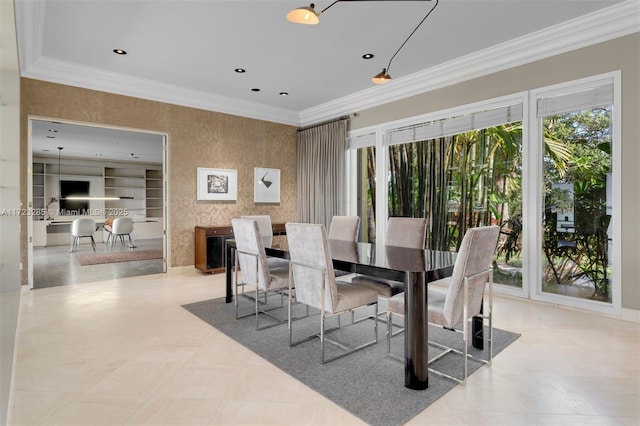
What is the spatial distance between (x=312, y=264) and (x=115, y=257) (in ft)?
20.2

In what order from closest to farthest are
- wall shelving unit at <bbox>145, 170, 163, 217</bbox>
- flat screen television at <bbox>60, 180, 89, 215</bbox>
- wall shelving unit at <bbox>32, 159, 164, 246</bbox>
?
wall shelving unit at <bbox>32, 159, 164, 246</bbox>
flat screen television at <bbox>60, 180, 89, 215</bbox>
wall shelving unit at <bbox>145, 170, 163, 217</bbox>

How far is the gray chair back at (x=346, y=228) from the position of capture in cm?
381

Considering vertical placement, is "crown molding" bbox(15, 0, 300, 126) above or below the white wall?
above

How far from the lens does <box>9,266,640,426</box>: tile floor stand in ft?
5.89

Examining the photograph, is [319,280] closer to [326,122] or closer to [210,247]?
[210,247]

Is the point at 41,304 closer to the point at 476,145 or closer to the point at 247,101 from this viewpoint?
the point at 247,101

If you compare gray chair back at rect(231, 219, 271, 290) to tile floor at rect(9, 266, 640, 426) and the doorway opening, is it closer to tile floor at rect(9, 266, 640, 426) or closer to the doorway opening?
tile floor at rect(9, 266, 640, 426)

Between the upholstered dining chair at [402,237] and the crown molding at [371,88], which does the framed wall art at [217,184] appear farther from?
the upholstered dining chair at [402,237]

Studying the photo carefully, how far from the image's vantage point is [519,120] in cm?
390

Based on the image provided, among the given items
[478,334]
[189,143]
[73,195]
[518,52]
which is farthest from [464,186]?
[73,195]

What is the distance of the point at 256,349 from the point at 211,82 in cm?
391

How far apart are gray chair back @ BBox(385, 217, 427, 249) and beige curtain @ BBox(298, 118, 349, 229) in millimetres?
2468

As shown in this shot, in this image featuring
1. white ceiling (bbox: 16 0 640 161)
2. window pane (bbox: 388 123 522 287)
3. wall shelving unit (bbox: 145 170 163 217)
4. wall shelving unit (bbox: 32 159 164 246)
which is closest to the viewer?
white ceiling (bbox: 16 0 640 161)

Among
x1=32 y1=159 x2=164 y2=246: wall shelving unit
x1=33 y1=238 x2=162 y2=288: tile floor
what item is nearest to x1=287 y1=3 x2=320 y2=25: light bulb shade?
x1=33 y1=238 x2=162 y2=288: tile floor
